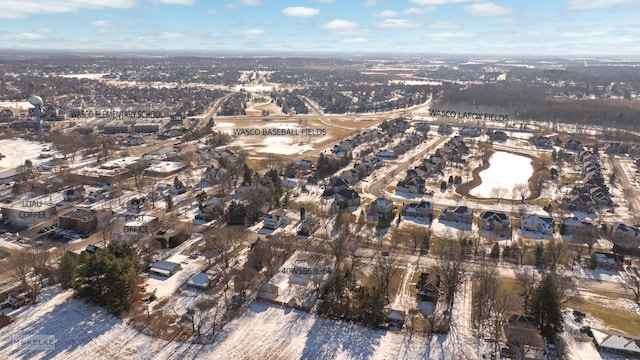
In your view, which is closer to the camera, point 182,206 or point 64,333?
point 64,333

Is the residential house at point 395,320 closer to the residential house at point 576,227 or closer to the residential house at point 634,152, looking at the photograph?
the residential house at point 576,227

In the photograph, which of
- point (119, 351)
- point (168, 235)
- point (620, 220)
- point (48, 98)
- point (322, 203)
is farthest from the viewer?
point (48, 98)

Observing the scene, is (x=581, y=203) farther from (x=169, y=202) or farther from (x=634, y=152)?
(x=169, y=202)

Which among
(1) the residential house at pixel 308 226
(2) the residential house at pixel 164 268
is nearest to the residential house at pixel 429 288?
(1) the residential house at pixel 308 226

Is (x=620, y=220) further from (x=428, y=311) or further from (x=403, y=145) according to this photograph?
(x=403, y=145)

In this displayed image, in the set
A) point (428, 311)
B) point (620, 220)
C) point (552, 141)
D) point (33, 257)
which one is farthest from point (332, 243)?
point (552, 141)

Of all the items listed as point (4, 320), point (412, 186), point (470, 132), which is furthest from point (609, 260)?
point (470, 132)

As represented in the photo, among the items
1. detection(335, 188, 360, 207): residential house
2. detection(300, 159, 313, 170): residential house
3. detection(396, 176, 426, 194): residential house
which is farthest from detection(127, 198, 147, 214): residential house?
detection(396, 176, 426, 194): residential house
